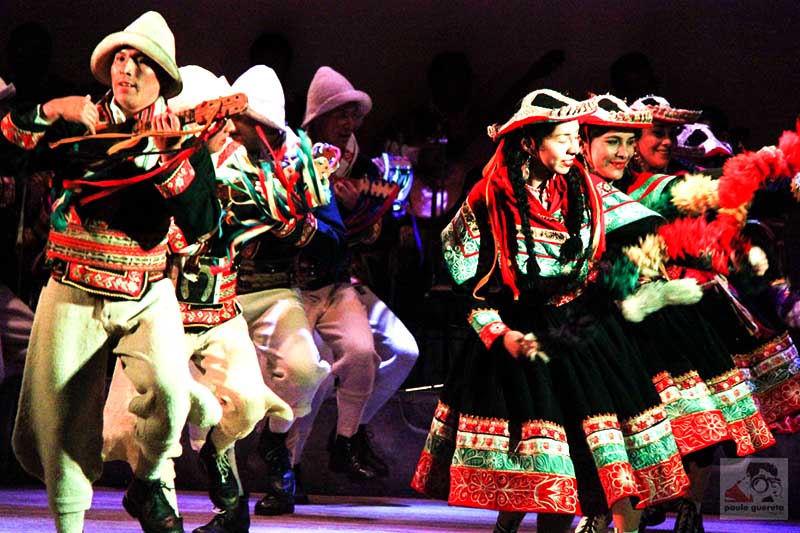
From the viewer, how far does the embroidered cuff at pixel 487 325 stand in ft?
15.5

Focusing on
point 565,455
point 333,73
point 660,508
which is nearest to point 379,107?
point 333,73

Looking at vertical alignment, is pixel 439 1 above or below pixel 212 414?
above

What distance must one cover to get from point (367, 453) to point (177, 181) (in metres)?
2.87

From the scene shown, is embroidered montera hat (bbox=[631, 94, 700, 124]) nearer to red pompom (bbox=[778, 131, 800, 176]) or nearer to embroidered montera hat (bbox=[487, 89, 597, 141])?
red pompom (bbox=[778, 131, 800, 176])

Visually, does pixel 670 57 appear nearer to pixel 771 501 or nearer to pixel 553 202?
pixel 771 501

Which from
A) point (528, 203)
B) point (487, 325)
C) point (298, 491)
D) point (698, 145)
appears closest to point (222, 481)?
point (487, 325)

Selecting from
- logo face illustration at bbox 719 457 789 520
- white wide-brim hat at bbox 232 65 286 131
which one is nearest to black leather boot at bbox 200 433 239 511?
white wide-brim hat at bbox 232 65 286 131

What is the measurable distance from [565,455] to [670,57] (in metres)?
4.31

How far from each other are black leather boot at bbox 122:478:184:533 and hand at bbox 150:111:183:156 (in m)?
1.03

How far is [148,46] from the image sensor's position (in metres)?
4.70

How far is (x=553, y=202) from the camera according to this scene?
4.97 m

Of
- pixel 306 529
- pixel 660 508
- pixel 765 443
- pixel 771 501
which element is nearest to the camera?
pixel 765 443

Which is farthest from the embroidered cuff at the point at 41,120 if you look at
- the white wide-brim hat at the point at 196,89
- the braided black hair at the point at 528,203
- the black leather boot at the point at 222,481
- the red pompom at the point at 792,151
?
the red pompom at the point at 792,151

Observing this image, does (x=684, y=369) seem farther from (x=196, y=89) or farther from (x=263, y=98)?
(x=263, y=98)
